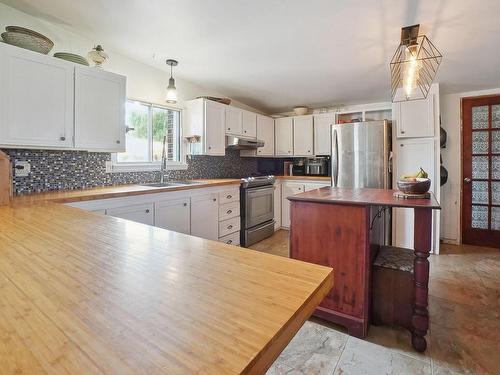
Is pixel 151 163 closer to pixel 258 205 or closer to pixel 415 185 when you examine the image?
pixel 258 205

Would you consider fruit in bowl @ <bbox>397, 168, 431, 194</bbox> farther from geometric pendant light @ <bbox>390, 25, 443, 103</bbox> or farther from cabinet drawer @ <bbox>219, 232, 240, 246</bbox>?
cabinet drawer @ <bbox>219, 232, 240, 246</bbox>

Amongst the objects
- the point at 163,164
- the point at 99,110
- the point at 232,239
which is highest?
the point at 99,110

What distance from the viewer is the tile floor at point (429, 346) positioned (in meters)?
1.52

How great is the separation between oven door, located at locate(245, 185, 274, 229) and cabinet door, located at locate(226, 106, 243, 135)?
0.93 m

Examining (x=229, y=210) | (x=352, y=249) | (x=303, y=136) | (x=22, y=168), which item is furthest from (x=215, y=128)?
(x=352, y=249)

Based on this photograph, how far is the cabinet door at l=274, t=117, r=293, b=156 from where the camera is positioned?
4.84 metres

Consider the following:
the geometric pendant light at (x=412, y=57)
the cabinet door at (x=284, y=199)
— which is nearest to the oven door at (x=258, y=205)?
the cabinet door at (x=284, y=199)

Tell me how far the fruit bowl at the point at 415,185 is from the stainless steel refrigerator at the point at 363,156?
1719mm

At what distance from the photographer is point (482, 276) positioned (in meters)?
2.75

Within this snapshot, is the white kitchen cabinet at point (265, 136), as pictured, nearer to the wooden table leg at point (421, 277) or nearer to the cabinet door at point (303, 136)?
the cabinet door at point (303, 136)

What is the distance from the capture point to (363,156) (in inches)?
145

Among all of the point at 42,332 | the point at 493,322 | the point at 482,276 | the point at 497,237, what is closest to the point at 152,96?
the point at 42,332

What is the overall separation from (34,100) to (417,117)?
161 inches

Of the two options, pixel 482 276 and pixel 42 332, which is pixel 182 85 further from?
pixel 482 276
